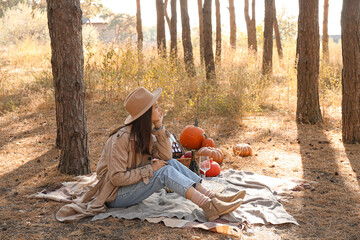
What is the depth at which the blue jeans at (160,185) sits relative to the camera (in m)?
4.10

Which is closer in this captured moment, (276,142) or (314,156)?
(314,156)

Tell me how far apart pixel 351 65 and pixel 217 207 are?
4.69m

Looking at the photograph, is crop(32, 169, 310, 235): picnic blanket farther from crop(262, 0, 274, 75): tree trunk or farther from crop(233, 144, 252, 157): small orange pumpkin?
crop(262, 0, 274, 75): tree trunk

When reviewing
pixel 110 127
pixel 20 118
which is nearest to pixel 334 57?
pixel 110 127

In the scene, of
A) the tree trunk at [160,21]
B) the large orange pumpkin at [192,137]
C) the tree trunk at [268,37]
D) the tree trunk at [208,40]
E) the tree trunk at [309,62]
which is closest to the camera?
the large orange pumpkin at [192,137]

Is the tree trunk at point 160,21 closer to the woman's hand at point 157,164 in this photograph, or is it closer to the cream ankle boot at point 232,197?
the woman's hand at point 157,164

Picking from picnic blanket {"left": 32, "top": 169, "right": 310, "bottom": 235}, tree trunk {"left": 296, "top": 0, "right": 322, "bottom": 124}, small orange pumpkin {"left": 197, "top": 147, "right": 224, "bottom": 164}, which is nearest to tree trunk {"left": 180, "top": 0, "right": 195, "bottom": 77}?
tree trunk {"left": 296, "top": 0, "right": 322, "bottom": 124}

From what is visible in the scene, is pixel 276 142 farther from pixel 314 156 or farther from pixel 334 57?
pixel 334 57

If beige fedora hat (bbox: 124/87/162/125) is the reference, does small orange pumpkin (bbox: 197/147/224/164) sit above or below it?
below

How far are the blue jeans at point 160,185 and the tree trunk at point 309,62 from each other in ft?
17.9

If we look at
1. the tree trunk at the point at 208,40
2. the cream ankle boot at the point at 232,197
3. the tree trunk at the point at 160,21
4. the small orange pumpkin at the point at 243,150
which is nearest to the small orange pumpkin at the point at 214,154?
the small orange pumpkin at the point at 243,150

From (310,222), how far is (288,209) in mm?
413

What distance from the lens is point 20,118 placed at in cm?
1001

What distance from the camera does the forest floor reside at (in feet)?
13.1
